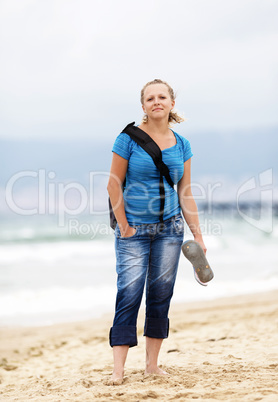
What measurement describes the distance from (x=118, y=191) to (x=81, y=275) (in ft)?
29.3

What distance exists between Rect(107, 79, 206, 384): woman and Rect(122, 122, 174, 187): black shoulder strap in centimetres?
3

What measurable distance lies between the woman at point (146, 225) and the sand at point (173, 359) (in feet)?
1.18

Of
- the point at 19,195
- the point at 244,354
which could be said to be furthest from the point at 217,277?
the point at 19,195

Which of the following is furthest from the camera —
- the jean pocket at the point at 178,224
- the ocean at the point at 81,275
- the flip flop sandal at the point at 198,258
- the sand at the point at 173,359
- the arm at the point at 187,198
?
the ocean at the point at 81,275

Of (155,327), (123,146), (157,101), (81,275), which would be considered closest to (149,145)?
(123,146)

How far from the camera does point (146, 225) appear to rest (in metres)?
3.12

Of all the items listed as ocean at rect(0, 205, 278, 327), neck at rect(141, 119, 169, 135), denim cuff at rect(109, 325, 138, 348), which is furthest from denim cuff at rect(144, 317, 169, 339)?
ocean at rect(0, 205, 278, 327)

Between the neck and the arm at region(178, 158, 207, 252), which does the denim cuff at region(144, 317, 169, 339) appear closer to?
the arm at region(178, 158, 207, 252)

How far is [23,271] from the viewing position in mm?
12945

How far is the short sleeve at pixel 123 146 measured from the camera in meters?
3.05

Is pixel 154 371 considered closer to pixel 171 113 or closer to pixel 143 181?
pixel 143 181

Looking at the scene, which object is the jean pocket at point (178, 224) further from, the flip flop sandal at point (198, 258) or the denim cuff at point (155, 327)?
the denim cuff at point (155, 327)

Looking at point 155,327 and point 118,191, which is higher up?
point 118,191

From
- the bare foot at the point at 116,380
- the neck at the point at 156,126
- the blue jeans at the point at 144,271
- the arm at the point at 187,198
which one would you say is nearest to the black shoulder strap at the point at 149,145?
the neck at the point at 156,126
